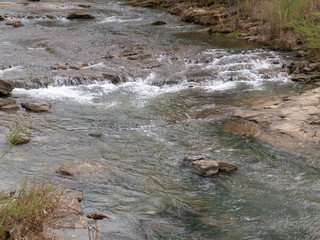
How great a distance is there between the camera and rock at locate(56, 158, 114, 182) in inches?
233

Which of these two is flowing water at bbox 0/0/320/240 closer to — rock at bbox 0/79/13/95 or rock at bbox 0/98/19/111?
rock at bbox 0/79/13/95

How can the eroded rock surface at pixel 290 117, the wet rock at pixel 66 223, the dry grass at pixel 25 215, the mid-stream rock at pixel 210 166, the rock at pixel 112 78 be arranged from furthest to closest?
the rock at pixel 112 78 < the eroded rock surface at pixel 290 117 < the mid-stream rock at pixel 210 166 < the wet rock at pixel 66 223 < the dry grass at pixel 25 215

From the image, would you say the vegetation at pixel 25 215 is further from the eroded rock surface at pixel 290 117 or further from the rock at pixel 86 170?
the eroded rock surface at pixel 290 117

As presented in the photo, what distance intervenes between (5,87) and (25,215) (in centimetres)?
704

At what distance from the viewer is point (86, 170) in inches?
240

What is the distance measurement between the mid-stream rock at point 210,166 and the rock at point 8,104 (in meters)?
4.43

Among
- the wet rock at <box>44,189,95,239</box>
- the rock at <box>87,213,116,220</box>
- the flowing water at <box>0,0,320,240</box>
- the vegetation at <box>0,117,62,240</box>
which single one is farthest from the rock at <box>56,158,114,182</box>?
the vegetation at <box>0,117,62,240</box>

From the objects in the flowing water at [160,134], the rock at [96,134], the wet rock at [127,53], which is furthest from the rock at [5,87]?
the wet rock at [127,53]

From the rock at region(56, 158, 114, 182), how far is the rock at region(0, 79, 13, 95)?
4285mm

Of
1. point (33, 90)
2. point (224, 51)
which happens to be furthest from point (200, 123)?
point (224, 51)

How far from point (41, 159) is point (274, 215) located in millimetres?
3530

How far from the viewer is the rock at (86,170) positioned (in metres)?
5.92

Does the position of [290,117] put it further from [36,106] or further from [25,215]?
[25,215]

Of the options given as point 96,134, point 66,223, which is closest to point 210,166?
point 96,134
